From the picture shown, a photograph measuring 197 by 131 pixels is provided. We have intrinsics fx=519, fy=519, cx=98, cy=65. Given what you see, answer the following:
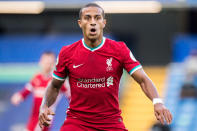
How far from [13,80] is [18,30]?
3.08m

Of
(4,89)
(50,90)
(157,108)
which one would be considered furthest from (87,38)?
(4,89)

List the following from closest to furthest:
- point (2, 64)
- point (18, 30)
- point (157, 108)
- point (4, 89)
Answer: point (157, 108) < point (4, 89) < point (2, 64) < point (18, 30)

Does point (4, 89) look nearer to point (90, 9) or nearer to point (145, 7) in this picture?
point (145, 7)

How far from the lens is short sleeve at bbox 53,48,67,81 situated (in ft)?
20.5

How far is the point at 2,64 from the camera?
1822cm

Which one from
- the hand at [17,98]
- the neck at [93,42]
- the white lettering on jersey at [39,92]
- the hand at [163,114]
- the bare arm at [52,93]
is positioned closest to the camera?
the hand at [163,114]

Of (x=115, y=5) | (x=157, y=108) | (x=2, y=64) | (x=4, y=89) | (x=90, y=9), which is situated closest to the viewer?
(x=157, y=108)

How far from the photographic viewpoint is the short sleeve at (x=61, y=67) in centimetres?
624

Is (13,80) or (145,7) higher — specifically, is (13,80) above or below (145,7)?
below

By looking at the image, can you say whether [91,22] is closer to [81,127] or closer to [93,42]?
[93,42]

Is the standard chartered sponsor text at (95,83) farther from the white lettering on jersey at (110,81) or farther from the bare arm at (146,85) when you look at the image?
the bare arm at (146,85)

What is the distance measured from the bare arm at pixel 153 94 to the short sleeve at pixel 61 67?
845 millimetres

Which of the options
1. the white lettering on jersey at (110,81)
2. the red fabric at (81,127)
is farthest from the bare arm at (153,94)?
the red fabric at (81,127)

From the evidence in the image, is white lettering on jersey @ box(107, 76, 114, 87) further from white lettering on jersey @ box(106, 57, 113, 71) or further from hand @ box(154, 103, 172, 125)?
hand @ box(154, 103, 172, 125)
